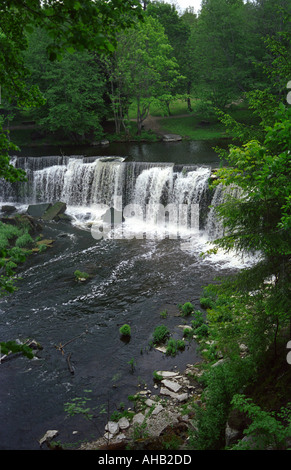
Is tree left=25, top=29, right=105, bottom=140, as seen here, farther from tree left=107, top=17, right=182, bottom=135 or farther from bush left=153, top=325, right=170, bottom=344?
bush left=153, top=325, right=170, bottom=344

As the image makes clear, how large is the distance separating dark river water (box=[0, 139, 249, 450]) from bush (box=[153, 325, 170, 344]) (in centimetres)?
31

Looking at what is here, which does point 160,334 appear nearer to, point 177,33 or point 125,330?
point 125,330

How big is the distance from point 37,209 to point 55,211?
1.33 m

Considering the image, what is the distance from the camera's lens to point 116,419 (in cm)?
780

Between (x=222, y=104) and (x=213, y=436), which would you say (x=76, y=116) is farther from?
(x=213, y=436)

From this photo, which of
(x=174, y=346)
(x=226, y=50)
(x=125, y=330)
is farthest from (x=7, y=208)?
(x=226, y=50)

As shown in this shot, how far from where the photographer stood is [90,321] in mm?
11727

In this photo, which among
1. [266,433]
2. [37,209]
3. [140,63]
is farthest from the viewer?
[140,63]

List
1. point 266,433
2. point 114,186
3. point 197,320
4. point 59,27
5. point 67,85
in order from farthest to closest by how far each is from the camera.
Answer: point 67,85
point 114,186
point 197,320
point 266,433
point 59,27

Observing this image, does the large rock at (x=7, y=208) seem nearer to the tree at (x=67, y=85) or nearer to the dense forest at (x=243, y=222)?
the tree at (x=67, y=85)

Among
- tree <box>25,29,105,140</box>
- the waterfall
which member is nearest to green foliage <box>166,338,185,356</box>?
the waterfall

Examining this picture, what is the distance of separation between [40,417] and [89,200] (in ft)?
55.1

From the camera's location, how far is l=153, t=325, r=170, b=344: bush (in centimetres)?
1056
